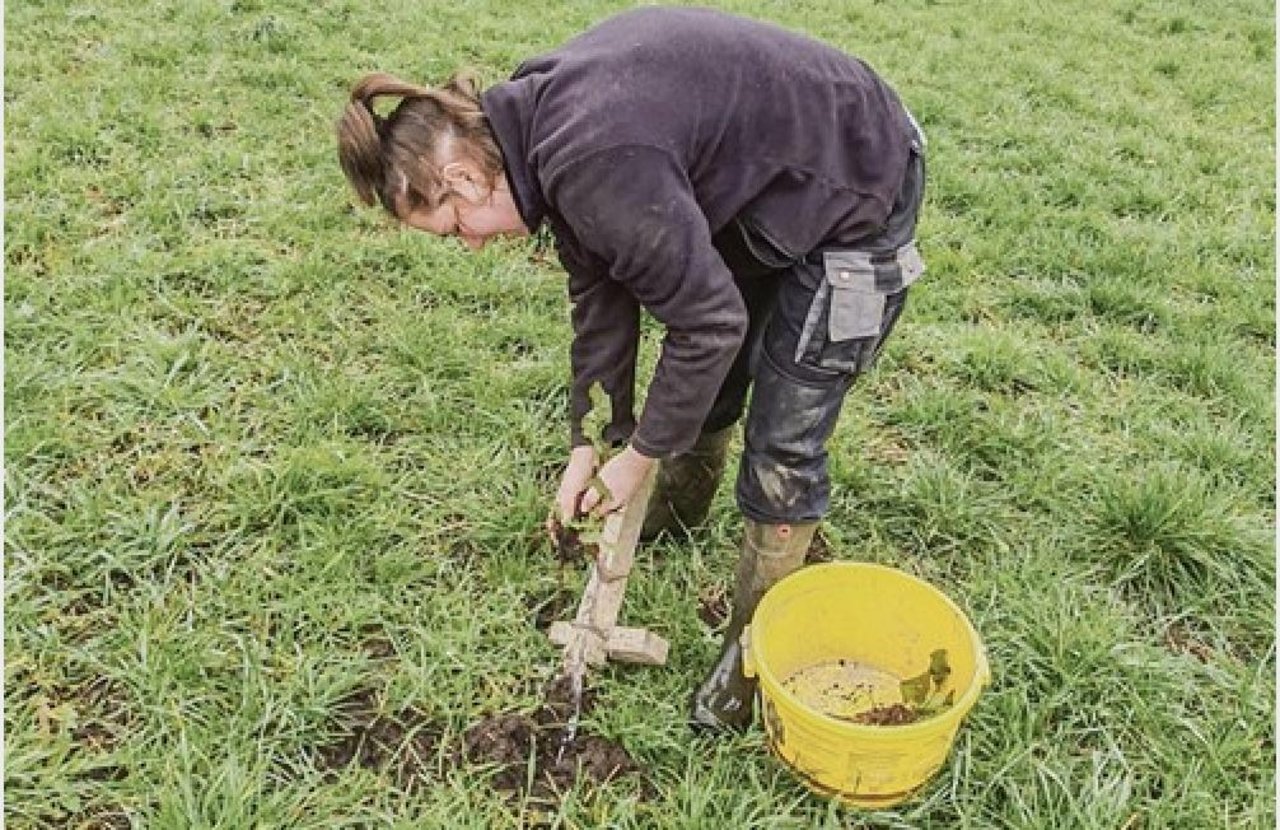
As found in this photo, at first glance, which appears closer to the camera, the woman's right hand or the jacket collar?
the jacket collar

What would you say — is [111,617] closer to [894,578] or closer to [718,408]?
[718,408]

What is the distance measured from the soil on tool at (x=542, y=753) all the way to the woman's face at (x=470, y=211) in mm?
1042

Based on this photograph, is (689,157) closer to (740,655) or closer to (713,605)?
(740,655)

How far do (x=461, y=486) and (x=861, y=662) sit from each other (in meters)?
1.11

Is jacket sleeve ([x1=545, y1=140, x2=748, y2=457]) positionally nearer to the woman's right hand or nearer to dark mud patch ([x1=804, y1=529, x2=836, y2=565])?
the woman's right hand

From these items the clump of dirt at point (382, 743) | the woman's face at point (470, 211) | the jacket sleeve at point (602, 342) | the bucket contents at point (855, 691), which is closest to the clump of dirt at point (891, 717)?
the bucket contents at point (855, 691)

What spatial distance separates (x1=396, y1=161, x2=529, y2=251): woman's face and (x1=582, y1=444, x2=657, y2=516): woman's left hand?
0.47m

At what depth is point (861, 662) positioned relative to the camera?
2787 millimetres

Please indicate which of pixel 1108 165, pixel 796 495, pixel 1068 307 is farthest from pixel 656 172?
pixel 1108 165

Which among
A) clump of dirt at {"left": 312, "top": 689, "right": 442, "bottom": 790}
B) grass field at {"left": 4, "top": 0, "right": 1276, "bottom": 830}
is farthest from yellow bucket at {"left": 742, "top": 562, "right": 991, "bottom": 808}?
clump of dirt at {"left": 312, "top": 689, "right": 442, "bottom": 790}

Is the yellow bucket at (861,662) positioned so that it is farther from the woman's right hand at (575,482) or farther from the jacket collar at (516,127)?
the jacket collar at (516,127)

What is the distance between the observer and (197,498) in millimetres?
3121

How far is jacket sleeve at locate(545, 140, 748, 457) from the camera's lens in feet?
6.21

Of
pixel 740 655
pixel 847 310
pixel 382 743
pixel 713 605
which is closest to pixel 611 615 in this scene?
pixel 740 655
